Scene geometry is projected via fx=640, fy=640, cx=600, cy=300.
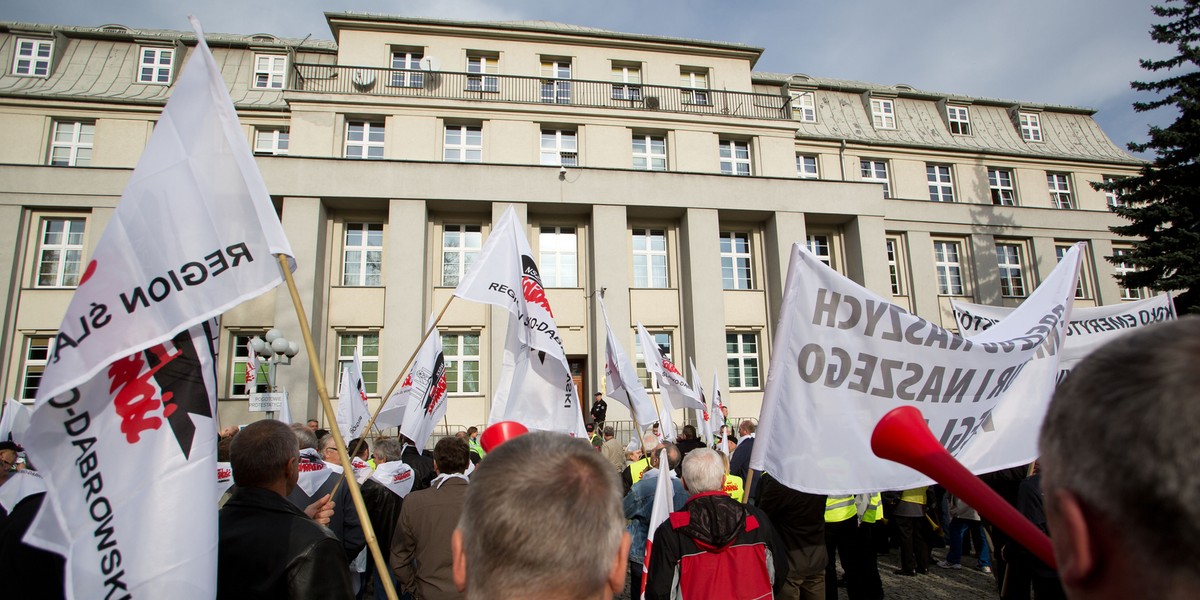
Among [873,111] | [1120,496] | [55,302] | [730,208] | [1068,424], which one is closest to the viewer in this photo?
[1120,496]

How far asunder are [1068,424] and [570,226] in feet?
74.6

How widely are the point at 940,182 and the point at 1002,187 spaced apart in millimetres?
3221

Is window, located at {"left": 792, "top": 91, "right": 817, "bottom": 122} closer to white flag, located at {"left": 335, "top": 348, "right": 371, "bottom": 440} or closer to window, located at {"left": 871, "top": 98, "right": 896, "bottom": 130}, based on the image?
window, located at {"left": 871, "top": 98, "right": 896, "bottom": 130}

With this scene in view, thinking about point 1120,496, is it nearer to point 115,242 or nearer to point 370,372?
point 115,242

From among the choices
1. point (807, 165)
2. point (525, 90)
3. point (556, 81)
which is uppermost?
point (556, 81)

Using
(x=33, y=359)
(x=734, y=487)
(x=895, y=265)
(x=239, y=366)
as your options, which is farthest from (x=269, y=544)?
(x=895, y=265)

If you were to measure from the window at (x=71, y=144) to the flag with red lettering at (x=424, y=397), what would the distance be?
73.5 ft

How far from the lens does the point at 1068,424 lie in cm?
101

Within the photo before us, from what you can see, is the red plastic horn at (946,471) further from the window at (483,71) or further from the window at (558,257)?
the window at (483,71)

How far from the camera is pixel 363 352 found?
21516 millimetres

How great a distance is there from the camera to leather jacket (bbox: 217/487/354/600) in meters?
2.57

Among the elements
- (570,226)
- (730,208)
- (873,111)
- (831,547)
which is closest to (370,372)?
(570,226)

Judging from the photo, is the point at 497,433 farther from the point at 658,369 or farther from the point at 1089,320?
the point at 1089,320

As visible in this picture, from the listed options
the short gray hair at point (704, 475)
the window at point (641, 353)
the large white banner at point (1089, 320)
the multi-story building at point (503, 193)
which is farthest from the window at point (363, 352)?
the short gray hair at point (704, 475)
